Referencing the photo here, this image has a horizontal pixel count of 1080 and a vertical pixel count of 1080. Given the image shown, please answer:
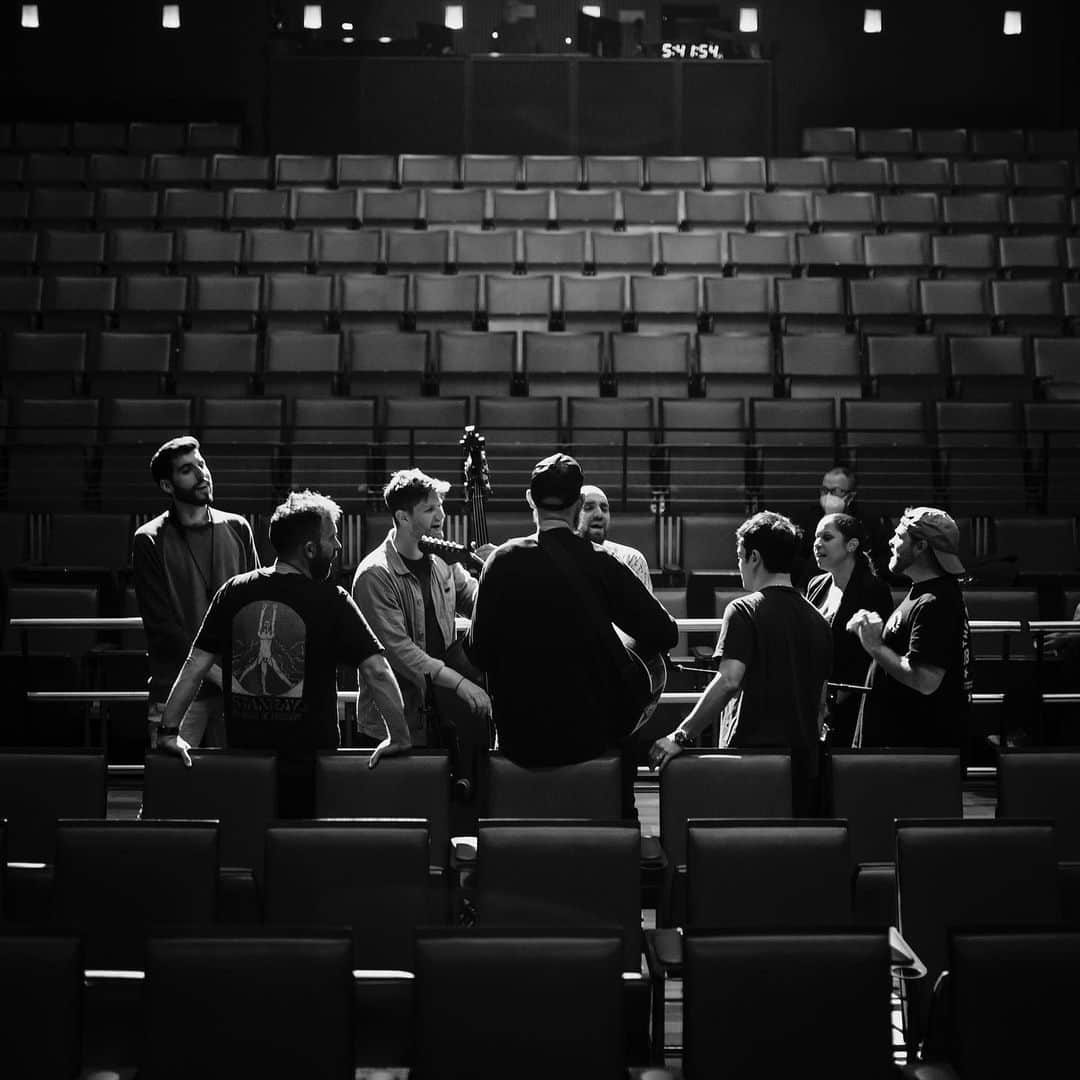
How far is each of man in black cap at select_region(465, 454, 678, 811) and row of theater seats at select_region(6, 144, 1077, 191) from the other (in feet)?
23.3

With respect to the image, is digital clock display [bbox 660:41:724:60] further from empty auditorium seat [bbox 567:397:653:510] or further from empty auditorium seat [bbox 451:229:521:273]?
empty auditorium seat [bbox 567:397:653:510]

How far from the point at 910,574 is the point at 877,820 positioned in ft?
1.80

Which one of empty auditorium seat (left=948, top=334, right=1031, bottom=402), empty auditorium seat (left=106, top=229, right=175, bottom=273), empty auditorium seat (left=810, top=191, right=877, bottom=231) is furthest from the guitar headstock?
empty auditorium seat (left=810, top=191, right=877, bottom=231)

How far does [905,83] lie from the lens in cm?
1065

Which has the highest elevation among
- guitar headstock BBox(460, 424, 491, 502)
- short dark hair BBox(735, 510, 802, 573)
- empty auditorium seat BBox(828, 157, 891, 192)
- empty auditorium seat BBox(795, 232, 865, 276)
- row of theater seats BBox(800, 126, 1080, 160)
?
row of theater seats BBox(800, 126, 1080, 160)

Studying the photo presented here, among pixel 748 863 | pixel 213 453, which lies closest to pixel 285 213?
pixel 213 453

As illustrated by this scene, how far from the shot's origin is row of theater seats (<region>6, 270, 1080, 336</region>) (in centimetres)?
763

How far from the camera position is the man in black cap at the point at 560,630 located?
2.51 meters

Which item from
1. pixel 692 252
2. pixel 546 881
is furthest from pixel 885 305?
pixel 546 881

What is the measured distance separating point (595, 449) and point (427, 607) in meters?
3.28

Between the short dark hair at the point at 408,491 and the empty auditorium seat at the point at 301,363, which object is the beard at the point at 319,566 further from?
the empty auditorium seat at the point at 301,363

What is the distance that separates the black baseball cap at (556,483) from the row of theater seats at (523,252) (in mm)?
5866

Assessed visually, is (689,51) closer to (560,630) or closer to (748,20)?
(748,20)

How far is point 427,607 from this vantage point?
3.21 m
